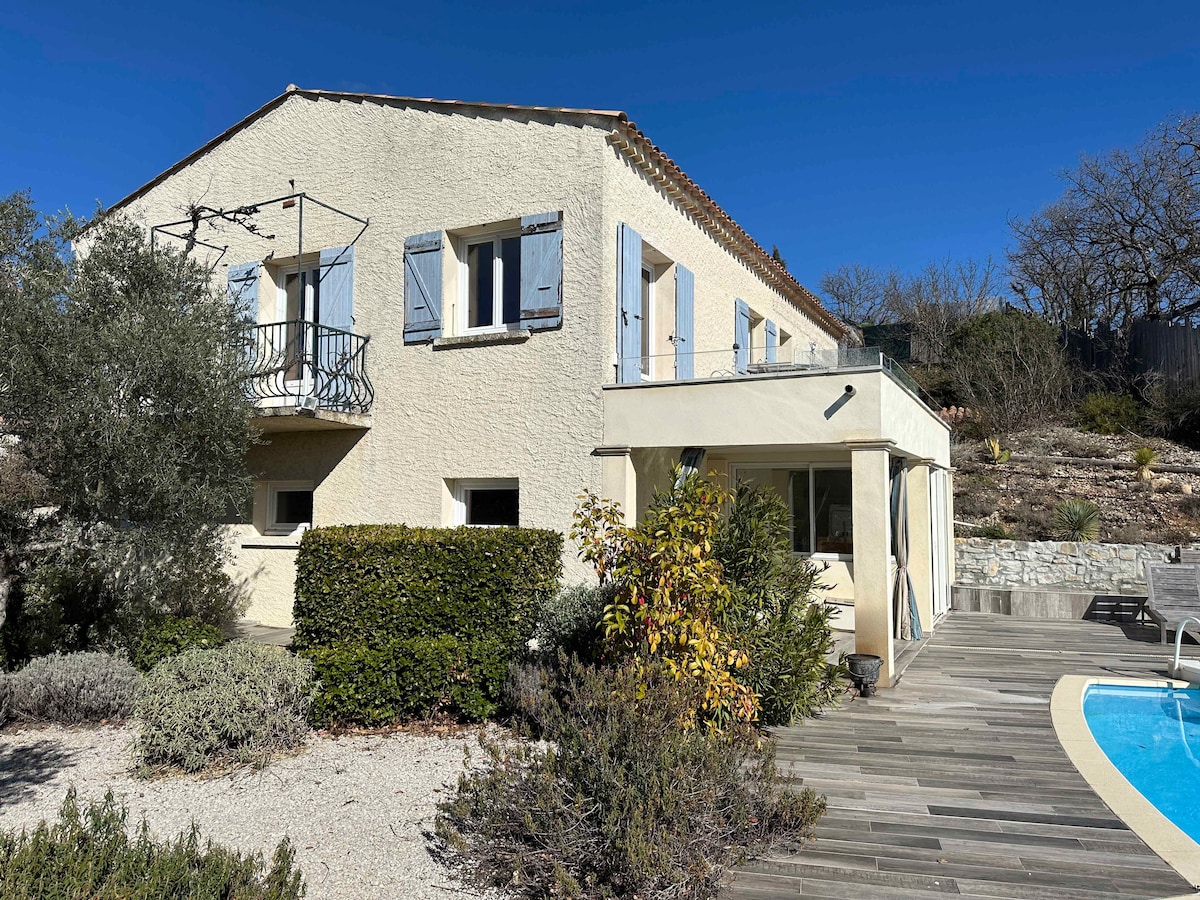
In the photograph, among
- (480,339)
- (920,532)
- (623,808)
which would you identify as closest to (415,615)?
(623,808)

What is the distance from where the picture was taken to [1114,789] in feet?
17.4

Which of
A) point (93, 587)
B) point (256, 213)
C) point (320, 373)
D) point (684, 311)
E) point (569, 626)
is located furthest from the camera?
point (256, 213)

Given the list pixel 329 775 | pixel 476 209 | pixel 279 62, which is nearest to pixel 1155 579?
pixel 476 209

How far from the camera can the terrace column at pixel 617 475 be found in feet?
28.9

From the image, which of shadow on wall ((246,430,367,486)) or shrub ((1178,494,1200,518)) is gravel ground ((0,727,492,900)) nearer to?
shadow on wall ((246,430,367,486))

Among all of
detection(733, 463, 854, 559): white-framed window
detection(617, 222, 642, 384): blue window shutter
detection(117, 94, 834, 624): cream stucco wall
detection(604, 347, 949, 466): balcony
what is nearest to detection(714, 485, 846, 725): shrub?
detection(604, 347, 949, 466): balcony

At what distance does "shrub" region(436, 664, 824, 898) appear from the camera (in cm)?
374

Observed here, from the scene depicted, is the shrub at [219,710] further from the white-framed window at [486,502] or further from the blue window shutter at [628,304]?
the blue window shutter at [628,304]

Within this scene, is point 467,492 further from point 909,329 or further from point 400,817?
point 909,329

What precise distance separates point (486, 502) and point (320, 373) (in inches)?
110

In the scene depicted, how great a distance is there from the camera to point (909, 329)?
2811 centimetres

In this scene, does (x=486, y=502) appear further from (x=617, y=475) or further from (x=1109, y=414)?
(x=1109, y=414)

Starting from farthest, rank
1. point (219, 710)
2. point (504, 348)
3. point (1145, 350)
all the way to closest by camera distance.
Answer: point (1145, 350) → point (504, 348) → point (219, 710)

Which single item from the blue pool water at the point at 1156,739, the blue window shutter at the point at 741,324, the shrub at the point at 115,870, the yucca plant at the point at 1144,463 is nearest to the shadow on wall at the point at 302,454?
the blue window shutter at the point at 741,324
